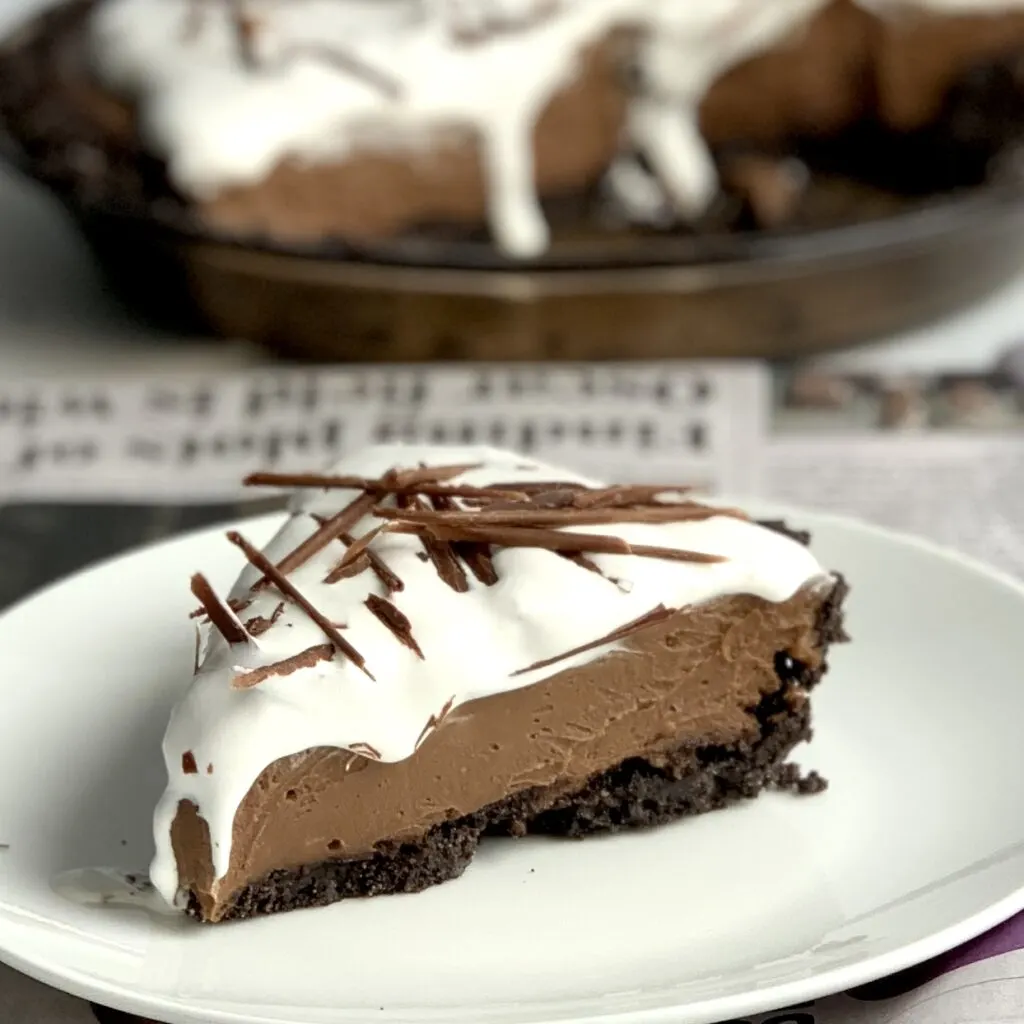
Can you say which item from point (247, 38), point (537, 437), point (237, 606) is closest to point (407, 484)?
point (237, 606)

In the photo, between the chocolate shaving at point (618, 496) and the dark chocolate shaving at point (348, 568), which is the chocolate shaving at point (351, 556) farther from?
the chocolate shaving at point (618, 496)

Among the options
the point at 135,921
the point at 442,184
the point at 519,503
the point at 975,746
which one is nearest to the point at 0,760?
the point at 135,921

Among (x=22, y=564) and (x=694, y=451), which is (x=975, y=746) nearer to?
(x=694, y=451)

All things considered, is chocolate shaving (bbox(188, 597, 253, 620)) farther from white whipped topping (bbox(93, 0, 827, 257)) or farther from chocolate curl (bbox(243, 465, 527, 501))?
white whipped topping (bbox(93, 0, 827, 257))

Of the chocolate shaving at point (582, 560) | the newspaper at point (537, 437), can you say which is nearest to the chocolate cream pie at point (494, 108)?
the newspaper at point (537, 437)

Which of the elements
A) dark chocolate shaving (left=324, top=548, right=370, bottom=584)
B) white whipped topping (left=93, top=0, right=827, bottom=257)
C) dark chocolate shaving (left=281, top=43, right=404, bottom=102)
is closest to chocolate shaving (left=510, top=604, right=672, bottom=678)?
dark chocolate shaving (left=324, top=548, right=370, bottom=584)

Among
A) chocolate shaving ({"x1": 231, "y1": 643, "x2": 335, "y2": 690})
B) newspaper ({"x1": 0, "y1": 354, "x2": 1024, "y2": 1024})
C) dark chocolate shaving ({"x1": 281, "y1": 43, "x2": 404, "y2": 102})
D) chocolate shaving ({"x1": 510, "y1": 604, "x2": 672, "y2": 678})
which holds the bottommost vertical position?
newspaper ({"x1": 0, "y1": 354, "x2": 1024, "y2": 1024})
